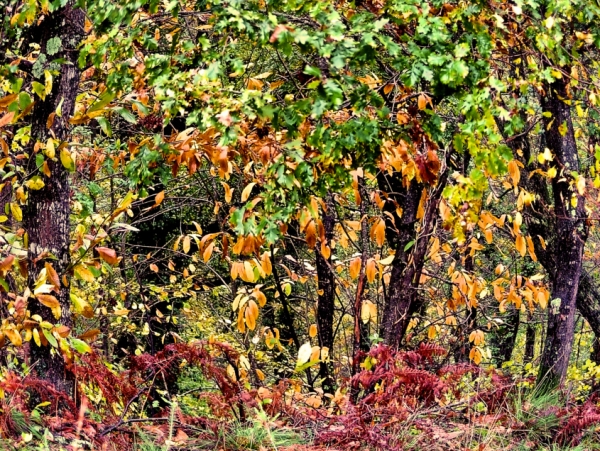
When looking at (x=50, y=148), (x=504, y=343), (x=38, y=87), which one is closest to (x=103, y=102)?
(x=38, y=87)

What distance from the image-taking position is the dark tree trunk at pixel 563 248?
619cm

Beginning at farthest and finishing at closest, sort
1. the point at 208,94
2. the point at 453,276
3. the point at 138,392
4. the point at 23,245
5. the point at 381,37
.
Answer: the point at 453,276, the point at 138,392, the point at 23,245, the point at 208,94, the point at 381,37

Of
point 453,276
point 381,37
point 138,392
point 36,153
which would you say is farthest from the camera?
point 453,276

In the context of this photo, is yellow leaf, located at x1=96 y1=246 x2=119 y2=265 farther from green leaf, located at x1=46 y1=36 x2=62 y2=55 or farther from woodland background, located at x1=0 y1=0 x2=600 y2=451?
green leaf, located at x1=46 y1=36 x2=62 y2=55

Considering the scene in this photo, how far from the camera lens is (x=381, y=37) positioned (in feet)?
10.2

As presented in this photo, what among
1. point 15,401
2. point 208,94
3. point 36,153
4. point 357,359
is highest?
point 208,94

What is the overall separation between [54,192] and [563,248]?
14.3ft

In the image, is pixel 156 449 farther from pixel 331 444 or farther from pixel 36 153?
pixel 36 153

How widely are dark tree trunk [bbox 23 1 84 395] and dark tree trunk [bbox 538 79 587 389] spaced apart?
392 cm

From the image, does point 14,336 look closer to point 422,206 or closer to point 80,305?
point 80,305

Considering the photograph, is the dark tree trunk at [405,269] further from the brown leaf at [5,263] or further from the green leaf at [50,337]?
the brown leaf at [5,263]

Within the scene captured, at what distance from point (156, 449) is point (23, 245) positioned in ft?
4.47

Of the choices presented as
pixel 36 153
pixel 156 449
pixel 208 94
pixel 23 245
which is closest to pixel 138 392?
pixel 156 449

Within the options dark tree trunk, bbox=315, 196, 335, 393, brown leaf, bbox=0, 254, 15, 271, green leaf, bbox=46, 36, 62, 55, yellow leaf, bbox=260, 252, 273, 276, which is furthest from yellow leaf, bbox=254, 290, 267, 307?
dark tree trunk, bbox=315, 196, 335, 393
